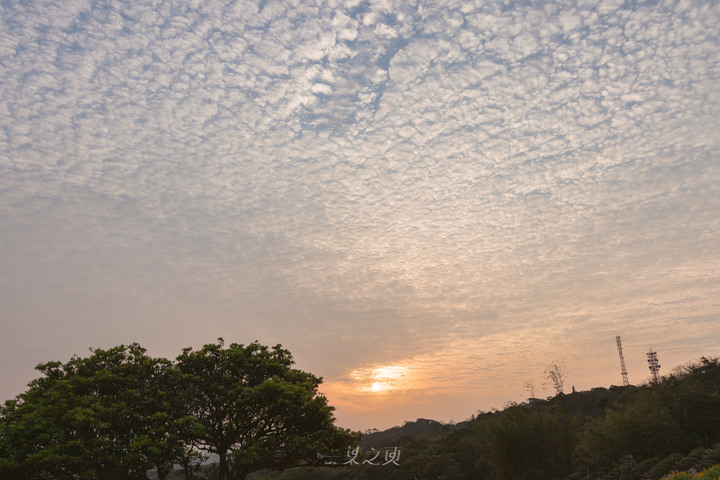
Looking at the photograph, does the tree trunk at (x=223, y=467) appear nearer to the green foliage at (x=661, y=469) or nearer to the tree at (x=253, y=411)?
the tree at (x=253, y=411)

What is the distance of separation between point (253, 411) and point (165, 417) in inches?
159

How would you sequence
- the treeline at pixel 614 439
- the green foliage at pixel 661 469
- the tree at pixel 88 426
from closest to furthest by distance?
the tree at pixel 88 426, the green foliage at pixel 661 469, the treeline at pixel 614 439

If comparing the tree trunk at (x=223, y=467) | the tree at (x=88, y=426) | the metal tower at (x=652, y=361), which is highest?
the metal tower at (x=652, y=361)

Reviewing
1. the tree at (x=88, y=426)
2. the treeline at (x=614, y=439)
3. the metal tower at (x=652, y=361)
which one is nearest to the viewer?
the tree at (x=88, y=426)

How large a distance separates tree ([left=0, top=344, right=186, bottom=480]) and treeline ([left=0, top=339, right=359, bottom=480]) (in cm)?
4

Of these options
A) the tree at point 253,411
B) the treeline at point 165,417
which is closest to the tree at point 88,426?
the treeline at point 165,417

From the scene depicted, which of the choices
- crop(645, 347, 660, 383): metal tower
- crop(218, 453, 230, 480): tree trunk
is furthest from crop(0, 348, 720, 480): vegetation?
crop(645, 347, 660, 383): metal tower

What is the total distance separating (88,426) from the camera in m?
21.0

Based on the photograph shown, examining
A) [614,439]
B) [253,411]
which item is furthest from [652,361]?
[253,411]

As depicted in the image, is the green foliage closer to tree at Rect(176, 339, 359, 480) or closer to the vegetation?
the vegetation

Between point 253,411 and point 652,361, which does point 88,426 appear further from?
point 652,361

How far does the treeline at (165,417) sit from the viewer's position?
20.8 metres

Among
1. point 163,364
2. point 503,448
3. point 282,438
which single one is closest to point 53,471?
Result: point 163,364

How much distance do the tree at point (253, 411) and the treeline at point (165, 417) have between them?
49 millimetres
